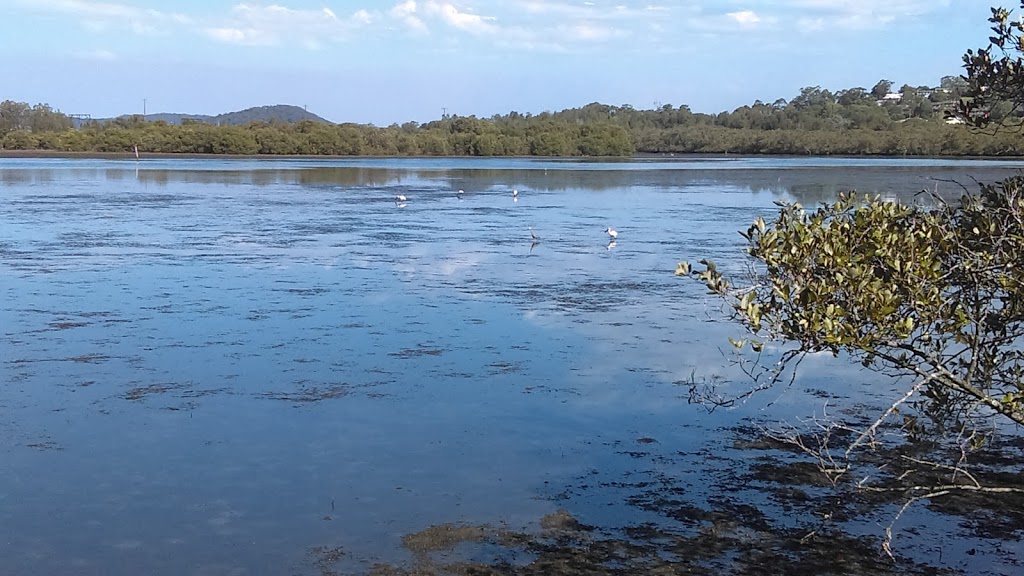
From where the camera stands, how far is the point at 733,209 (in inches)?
1096

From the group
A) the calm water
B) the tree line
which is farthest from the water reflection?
the tree line

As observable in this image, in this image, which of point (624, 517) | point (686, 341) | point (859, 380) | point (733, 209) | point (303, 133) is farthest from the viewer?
point (303, 133)

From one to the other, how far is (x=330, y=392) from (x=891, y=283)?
227 inches

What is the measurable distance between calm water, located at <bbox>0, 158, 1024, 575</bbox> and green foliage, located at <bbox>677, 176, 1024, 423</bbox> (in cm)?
188

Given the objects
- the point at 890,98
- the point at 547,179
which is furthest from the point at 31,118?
the point at 890,98

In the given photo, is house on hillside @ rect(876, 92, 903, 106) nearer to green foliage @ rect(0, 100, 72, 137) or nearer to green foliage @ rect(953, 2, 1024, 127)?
green foliage @ rect(0, 100, 72, 137)

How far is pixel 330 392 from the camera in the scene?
30.1 feet

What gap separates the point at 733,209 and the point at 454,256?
1222 centimetres

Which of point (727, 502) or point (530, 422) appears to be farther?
point (530, 422)

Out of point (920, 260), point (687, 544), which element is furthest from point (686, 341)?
point (920, 260)

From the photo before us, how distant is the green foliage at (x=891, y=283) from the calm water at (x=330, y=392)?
188 centimetres

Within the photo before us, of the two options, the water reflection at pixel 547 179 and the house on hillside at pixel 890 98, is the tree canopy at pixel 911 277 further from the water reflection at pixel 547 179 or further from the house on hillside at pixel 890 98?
the house on hillside at pixel 890 98

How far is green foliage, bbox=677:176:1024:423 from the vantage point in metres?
4.39

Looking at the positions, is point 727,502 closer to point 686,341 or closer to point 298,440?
point 298,440
